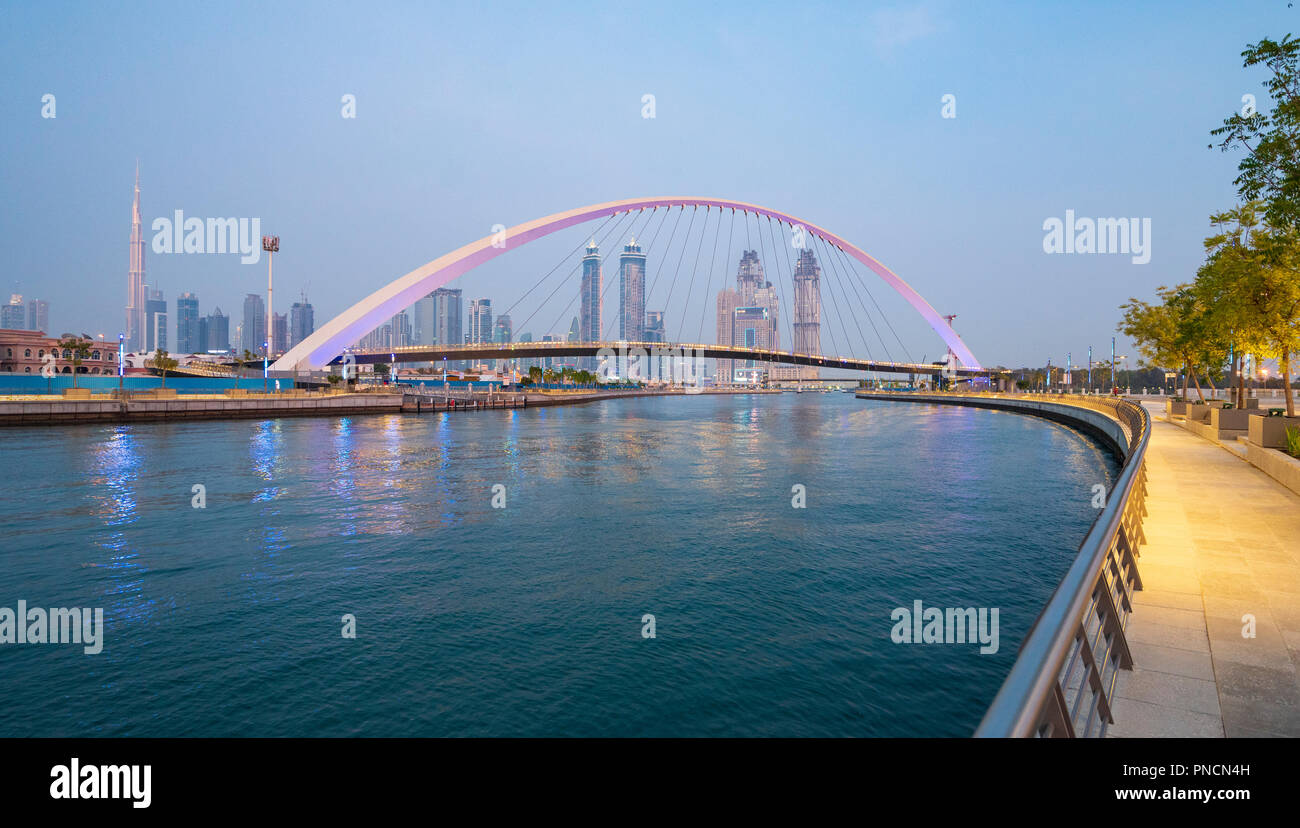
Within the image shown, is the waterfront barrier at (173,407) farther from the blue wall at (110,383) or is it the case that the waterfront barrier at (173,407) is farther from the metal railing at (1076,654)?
the metal railing at (1076,654)

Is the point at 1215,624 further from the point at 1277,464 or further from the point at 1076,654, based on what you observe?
the point at 1277,464

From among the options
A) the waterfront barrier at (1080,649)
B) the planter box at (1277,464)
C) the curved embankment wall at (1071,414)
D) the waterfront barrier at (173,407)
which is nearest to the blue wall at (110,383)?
the waterfront barrier at (173,407)

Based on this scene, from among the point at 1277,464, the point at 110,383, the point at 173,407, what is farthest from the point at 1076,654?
the point at 110,383

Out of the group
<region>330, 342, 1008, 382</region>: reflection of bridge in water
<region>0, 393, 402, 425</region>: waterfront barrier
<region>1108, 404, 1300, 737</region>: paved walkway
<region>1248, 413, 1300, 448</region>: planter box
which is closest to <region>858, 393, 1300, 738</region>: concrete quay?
<region>1108, 404, 1300, 737</region>: paved walkway

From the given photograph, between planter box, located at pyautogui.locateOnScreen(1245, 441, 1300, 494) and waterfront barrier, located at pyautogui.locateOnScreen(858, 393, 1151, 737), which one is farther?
planter box, located at pyautogui.locateOnScreen(1245, 441, 1300, 494)

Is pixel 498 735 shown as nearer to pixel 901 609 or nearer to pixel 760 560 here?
pixel 901 609

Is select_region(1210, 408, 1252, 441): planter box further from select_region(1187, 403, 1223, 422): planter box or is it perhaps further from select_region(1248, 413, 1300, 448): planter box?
select_region(1248, 413, 1300, 448): planter box
